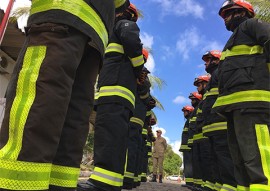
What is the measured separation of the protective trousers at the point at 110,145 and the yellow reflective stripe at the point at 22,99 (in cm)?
142

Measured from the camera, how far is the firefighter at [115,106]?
9.07 ft

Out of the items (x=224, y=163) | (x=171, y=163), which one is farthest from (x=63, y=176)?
(x=171, y=163)

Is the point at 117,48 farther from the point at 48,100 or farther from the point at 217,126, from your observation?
the point at 48,100

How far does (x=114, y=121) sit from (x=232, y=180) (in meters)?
1.78

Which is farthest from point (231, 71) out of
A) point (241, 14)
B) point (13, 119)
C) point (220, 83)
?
point (13, 119)

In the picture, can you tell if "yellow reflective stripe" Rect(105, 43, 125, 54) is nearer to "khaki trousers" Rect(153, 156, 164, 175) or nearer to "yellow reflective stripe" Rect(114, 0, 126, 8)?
"yellow reflective stripe" Rect(114, 0, 126, 8)

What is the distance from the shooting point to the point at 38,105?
Result: 4.67 feet

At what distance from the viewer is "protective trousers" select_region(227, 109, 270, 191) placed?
8.75 ft

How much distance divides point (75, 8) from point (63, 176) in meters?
0.96

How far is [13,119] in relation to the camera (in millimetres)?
1409

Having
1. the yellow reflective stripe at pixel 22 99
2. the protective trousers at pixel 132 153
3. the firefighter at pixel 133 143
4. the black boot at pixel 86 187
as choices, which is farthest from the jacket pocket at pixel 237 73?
the yellow reflective stripe at pixel 22 99

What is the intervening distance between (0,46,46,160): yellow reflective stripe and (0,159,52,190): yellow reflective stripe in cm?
3

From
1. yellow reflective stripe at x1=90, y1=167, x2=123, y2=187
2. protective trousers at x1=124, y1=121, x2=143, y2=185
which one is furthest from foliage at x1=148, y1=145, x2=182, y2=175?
yellow reflective stripe at x1=90, y1=167, x2=123, y2=187

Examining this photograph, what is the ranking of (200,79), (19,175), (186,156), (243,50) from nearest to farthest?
(19,175) < (243,50) < (200,79) < (186,156)
